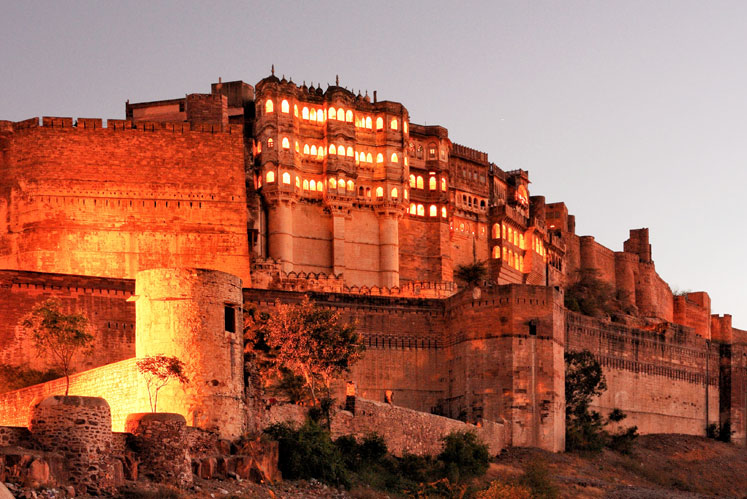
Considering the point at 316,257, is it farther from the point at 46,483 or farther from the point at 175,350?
the point at 46,483

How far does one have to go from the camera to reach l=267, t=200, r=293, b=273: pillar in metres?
67.8

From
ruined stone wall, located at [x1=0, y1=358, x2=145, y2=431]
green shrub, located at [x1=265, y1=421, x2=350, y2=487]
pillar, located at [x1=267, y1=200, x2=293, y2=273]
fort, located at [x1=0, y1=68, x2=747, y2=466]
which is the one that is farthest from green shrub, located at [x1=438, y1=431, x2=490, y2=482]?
pillar, located at [x1=267, y1=200, x2=293, y2=273]

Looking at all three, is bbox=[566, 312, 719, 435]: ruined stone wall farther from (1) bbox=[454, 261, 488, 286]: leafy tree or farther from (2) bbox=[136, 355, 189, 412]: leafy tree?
(2) bbox=[136, 355, 189, 412]: leafy tree

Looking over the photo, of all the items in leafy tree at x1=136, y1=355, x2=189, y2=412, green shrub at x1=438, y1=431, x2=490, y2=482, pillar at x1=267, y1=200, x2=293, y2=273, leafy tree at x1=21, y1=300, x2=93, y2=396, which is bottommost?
green shrub at x1=438, y1=431, x2=490, y2=482

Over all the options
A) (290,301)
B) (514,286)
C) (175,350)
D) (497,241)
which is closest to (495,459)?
(514,286)

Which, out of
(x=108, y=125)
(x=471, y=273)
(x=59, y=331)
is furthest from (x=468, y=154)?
(x=59, y=331)

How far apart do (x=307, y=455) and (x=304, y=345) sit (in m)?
10.7

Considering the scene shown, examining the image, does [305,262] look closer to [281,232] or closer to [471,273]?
[281,232]

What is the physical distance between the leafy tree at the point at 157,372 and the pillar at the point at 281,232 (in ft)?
126

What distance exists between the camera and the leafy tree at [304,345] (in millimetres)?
42938

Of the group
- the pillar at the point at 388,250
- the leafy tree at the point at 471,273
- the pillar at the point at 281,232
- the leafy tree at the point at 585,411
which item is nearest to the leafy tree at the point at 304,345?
the leafy tree at the point at 585,411

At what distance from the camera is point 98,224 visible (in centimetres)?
6084

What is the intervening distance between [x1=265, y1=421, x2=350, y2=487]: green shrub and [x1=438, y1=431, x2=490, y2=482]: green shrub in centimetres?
802

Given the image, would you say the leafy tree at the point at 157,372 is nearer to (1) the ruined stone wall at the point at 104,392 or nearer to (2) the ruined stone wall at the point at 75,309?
(1) the ruined stone wall at the point at 104,392
